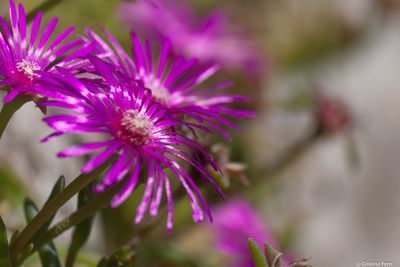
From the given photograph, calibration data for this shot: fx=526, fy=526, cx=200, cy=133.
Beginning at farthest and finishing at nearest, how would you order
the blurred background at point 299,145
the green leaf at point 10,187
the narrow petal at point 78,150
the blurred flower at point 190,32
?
the blurred flower at point 190,32 < the blurred background at point 299,145 < the green leaf at point 10,187 < the narrow petal at point 78,150

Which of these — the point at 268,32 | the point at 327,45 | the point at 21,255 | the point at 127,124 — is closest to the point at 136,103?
the point at 127,124

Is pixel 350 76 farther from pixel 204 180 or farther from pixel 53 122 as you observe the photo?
pixel 53 122

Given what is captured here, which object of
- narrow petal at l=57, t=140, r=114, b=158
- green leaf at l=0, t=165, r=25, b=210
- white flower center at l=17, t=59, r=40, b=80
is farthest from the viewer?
green leaf at l=0, t=165, r=25, b=210

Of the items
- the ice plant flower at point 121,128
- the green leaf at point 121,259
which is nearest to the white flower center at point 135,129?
the ice plant flower at point 121,128

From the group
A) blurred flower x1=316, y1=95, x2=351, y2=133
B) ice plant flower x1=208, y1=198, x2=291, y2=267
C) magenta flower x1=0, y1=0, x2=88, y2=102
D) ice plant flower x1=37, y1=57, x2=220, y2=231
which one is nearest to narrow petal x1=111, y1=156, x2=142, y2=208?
ice plant flower x1=37, y1=57, x2=220, y2=231

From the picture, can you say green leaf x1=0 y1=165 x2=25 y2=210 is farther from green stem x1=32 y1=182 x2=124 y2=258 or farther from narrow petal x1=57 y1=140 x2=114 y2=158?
narrow petal x1=57 y1=140 x2=114 y2=158

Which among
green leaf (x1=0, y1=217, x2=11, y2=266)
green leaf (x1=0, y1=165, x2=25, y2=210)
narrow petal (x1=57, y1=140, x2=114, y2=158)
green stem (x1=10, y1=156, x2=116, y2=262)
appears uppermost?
green leaf (x1=0, y1=165, x2=25, y2=210)

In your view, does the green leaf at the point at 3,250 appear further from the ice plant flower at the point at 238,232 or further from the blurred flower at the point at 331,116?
the blurred flower at the point at 331,116

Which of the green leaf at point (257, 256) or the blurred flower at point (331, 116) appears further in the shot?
the blurred flower at point (331, 116)
